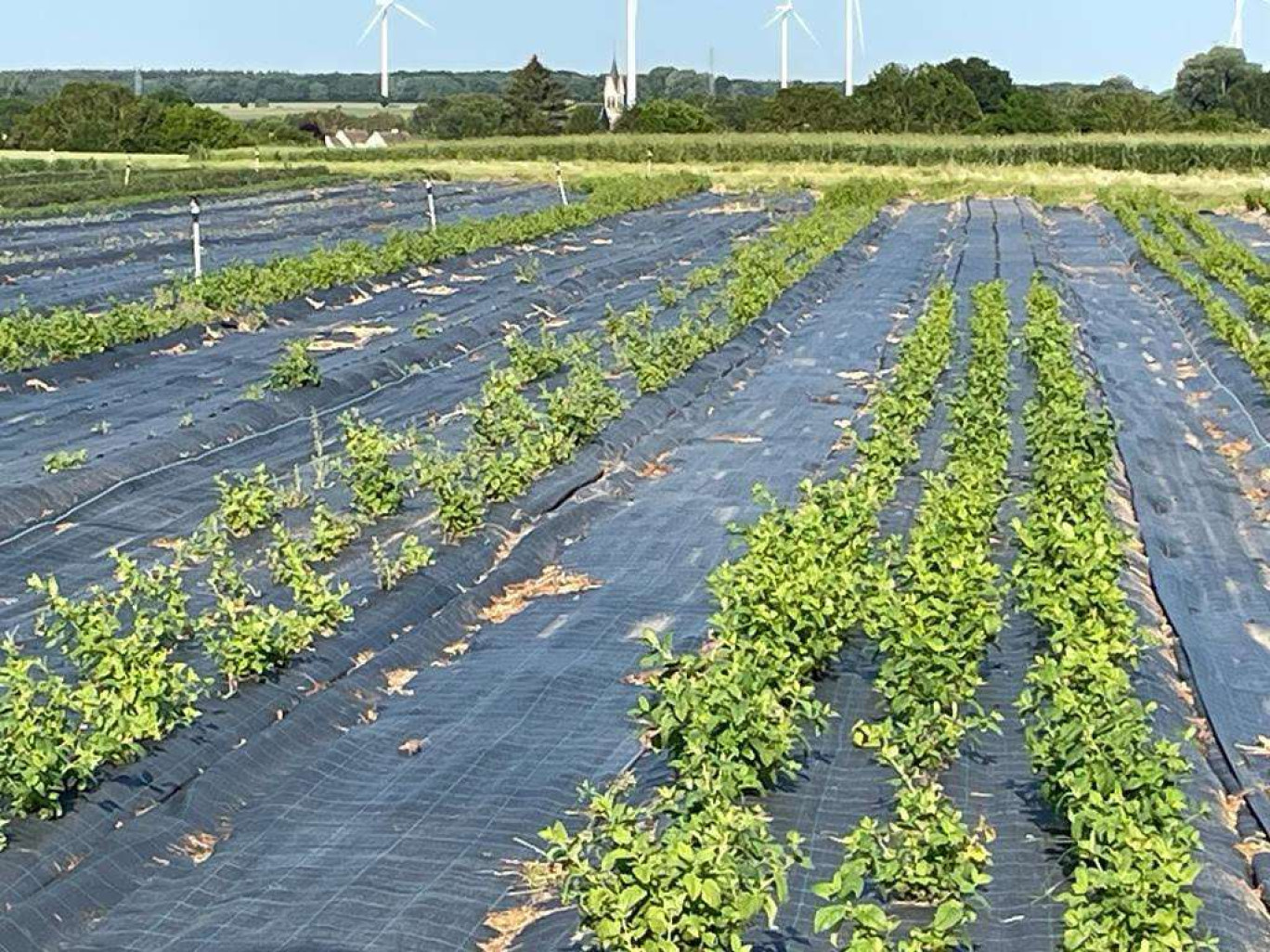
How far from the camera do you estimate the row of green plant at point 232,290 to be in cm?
1288

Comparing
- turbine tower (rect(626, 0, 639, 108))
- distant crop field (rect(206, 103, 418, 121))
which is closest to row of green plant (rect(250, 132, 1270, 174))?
turbine tower (rect(626, 0, 639, 108))

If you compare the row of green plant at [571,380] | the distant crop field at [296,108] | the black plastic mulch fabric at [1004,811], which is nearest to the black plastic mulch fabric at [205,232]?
the row of green plant at [571,380]

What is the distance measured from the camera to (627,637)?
751cm

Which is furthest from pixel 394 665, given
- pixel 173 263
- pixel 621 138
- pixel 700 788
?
pixel 621 138

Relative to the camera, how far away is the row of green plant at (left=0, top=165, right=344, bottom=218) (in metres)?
30.5

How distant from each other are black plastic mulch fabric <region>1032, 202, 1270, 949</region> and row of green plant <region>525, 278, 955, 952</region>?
124 cm

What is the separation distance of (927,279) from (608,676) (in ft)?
50.1

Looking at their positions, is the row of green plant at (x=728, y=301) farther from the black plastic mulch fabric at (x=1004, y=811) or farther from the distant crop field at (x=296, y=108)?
the distant crop field at (x=296, y=108)

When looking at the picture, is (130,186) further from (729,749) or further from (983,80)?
(983,80)

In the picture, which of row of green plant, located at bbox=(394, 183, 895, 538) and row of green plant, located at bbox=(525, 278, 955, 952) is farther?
row of green plant, located at bbox=(394, 183, 895, 538)

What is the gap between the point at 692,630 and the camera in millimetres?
7609

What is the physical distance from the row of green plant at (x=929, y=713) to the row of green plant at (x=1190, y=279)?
506 centimetres

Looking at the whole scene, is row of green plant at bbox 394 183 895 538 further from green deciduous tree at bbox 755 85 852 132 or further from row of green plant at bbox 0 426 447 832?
green deciduous tree at bbox 755 85 852 132

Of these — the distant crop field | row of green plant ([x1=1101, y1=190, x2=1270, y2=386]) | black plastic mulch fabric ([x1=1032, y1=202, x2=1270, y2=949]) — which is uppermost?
the distant crop field
